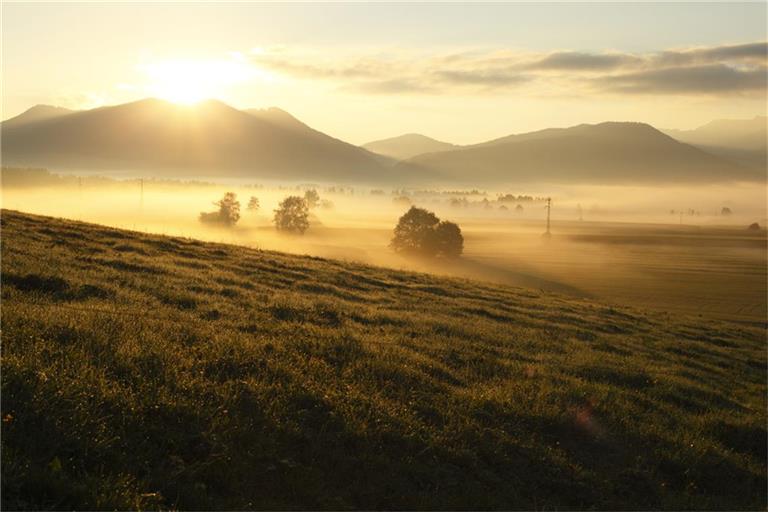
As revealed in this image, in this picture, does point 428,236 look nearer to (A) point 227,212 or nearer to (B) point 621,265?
(B) point 621,265

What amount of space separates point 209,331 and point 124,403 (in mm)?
5170

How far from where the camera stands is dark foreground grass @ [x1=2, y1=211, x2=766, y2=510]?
335 inches

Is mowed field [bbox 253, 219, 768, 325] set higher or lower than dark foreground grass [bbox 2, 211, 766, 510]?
lower

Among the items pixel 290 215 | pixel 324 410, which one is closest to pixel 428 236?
pixel 290 215

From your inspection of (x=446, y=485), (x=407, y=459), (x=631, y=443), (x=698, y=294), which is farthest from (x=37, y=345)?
(x=698, y=294)

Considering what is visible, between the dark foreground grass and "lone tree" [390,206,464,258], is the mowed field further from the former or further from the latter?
the dark foreground grass

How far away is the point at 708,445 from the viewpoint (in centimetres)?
1344

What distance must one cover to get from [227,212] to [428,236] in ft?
218

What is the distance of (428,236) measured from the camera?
10531 centimetres

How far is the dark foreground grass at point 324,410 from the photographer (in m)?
8.51

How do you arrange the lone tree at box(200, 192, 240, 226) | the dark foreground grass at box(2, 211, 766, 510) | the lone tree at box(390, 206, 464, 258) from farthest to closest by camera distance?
the lone tree at box(200, 192, 240, 226) < the lone tree at box(390, 206, 464, 258) < the dark foreground grass at box(2, 211, 766, 510)

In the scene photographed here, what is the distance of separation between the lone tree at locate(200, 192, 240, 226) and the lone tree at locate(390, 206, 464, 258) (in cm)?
6104

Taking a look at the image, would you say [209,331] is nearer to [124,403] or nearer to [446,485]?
[124,403]

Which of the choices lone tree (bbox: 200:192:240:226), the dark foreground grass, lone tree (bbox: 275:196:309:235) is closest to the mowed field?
lone tree (bbox: 275:196:309:235)
